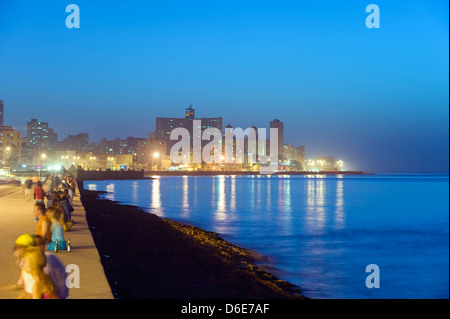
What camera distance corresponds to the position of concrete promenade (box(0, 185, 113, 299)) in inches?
341

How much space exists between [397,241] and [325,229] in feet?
19.3

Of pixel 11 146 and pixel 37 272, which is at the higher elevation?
pixel 11 146

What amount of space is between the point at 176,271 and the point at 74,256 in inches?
142

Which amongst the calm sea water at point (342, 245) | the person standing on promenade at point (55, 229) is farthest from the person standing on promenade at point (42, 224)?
the calm sea water at point (342, 245)

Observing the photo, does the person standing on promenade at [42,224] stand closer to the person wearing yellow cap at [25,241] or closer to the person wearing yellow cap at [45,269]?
the person wearing yellow cap at [45,269]

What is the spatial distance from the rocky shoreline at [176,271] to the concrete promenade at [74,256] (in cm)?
89

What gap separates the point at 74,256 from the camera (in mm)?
11852

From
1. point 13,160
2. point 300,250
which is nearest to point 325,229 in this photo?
point 300,250

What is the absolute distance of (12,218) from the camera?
1850 cm

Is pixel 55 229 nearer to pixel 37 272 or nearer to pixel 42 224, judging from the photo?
pixel 42 224

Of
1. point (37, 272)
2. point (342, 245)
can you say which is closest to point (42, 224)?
point (37, 272)

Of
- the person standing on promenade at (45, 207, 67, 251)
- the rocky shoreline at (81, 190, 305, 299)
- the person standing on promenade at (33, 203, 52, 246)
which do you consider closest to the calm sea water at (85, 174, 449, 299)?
the rocky shoreline at (81, 190, 305, 299)
